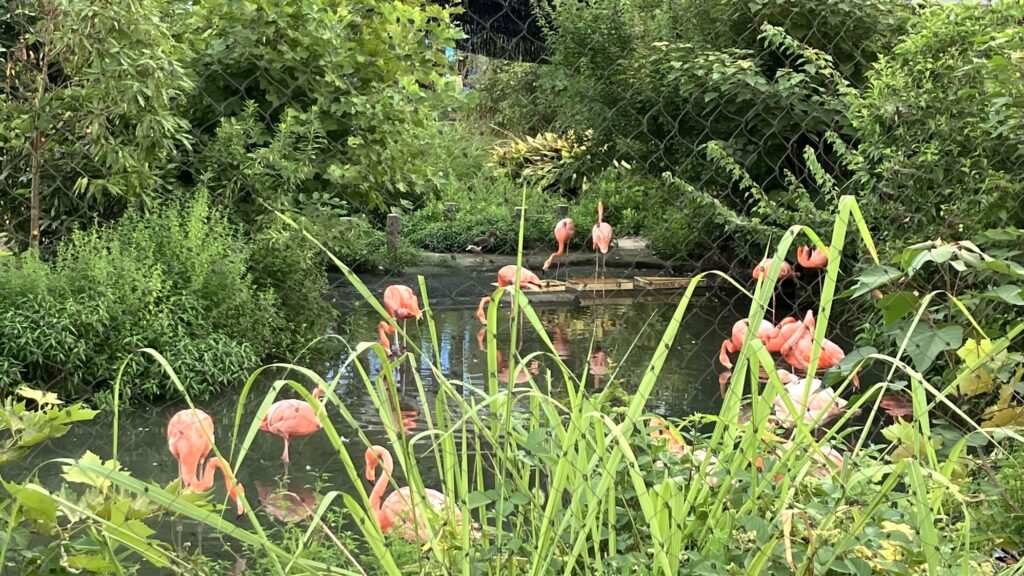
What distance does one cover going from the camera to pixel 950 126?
2.16 meters

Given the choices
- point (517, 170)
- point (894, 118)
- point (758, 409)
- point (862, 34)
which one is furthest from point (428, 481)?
point (517, 170)

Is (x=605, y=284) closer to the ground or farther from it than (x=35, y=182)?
closer to the ground

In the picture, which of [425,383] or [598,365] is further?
[598,365]

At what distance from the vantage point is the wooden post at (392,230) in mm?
3242

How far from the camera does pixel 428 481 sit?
6.95 feet

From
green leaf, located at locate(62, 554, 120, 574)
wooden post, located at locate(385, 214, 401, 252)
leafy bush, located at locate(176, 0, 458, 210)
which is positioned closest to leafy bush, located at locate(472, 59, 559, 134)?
leafy bush, located at locate(176, 0, 458, 210)

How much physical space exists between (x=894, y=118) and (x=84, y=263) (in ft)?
6.43

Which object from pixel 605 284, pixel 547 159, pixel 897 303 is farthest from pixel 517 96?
pixel 897 303

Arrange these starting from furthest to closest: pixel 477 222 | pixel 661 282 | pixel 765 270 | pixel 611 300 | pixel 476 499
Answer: pixel 477 222 < pixel 661 282 < pixel 611 300 < pixel 765 270 < pixel 476 499

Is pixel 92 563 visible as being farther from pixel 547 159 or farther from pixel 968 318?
pixel 547 159

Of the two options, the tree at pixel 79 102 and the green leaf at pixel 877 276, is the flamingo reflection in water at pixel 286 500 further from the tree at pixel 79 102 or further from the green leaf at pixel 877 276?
the green leaf at pixel 877 276

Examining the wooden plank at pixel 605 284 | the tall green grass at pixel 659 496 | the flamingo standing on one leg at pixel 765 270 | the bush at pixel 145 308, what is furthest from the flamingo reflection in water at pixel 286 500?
the wooden plank at pixel 605 284

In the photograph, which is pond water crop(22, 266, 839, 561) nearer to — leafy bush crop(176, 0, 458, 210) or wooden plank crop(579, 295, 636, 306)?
wooden plank crop(579, 295, 636, 306)

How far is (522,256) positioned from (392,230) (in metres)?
1.51
